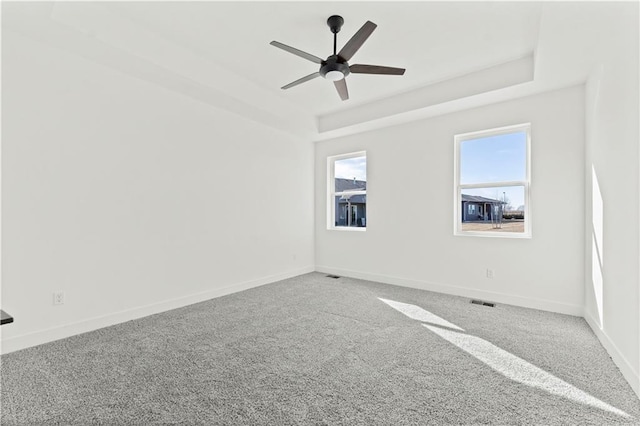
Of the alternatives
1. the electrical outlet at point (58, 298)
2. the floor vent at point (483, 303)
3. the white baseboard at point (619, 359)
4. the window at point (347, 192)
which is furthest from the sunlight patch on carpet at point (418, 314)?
the electrical outlet at point (58, 298)

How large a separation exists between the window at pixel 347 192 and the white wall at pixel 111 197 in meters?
1.53

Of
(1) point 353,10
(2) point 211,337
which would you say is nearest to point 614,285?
(1) point 353,10

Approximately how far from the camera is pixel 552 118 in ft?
11.1

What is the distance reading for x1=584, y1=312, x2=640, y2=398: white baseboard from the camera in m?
1.88

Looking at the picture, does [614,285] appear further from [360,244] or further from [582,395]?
[360,244]

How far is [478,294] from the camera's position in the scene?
3.88m

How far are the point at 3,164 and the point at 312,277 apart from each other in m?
3.92

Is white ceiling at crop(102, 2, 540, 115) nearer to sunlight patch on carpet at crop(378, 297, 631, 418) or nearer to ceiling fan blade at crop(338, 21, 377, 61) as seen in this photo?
ceiling fan blade at crop(338, 21, 377, 61)

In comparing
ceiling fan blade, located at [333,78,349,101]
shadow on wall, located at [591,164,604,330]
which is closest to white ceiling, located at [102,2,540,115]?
ceiling fan blade, located at [333,78,349,101]

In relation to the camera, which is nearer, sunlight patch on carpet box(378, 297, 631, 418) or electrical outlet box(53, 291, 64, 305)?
sunlight patch on carpet box(378, 297, 631, 418)

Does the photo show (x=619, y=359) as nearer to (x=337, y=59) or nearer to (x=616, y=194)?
(x=616, y=194)

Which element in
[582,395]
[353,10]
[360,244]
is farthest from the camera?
[360,244]

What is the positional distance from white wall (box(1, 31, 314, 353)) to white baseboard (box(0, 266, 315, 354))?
0.01 meters

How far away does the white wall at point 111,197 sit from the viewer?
2.48 meters
